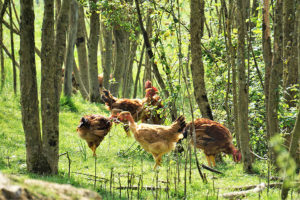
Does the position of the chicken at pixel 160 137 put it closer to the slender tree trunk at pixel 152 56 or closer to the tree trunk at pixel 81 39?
the slender tree trunk at pixel 152 56

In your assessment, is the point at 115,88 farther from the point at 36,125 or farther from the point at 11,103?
the point at 36,125

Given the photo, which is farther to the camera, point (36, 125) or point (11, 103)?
point (11, 103)

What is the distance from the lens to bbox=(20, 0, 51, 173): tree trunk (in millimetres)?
6938

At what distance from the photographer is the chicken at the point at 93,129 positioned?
987 cm

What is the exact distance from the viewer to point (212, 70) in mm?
12266

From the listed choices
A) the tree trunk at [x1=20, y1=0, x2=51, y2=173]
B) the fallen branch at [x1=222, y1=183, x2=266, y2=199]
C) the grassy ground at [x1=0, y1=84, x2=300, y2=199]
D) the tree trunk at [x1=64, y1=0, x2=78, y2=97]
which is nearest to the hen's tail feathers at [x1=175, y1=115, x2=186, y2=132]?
the grassy ground at [x1=0, y1=84, x2=300, y2=199]

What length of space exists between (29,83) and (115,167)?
302cm

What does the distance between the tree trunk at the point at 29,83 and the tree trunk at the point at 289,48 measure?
15.8ft

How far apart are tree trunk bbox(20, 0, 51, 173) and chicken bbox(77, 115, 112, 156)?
2736mm

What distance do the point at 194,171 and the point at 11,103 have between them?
22.5ft

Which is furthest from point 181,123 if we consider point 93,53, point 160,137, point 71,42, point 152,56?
point 93,53

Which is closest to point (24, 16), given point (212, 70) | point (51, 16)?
point (51, 16)

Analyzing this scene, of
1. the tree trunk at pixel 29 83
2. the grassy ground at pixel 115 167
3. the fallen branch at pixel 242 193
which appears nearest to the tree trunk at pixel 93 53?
the grassy ground at pixel 115 167

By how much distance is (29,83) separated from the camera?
6988 mm
